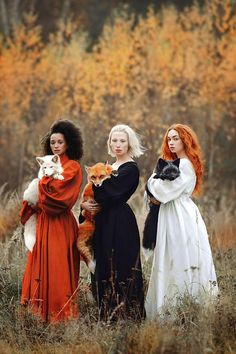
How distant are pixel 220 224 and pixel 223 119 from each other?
8442mm

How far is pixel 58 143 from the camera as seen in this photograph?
6.43 meters

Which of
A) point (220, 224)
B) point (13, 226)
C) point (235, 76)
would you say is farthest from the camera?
point (235, 76)

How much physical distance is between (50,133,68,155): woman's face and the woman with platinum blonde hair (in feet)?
1.65

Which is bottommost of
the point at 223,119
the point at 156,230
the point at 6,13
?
the point at 156,230

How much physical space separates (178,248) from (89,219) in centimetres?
93

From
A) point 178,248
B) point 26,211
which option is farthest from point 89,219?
point 178,248

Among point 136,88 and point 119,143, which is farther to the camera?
point 136,88

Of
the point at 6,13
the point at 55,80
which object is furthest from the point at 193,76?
the point at 6,13

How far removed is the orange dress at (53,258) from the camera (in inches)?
241

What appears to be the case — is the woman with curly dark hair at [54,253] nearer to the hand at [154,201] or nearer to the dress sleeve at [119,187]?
the dress sleeve at [119,187]

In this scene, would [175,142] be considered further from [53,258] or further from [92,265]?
[53,258]

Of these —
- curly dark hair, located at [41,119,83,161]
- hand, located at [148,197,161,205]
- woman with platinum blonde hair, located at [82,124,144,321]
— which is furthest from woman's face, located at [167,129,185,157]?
curly dark hair, located at [41,119,83,161]

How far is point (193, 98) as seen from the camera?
18359 millimetres

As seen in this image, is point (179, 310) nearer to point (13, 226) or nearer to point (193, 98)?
point (13, 226)
